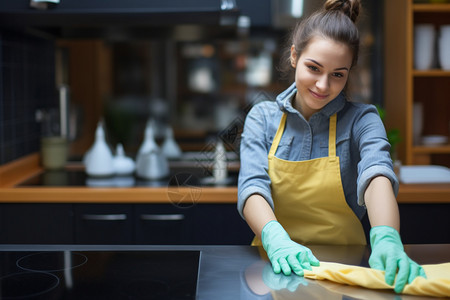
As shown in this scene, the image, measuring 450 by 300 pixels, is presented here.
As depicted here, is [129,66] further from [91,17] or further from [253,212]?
[253,212]

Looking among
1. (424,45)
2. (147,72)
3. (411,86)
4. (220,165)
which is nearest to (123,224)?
(220,165)

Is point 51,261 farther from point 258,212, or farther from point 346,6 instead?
point 346,6

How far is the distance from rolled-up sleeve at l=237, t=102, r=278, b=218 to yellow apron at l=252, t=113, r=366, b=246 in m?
0.05

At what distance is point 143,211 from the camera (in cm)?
213

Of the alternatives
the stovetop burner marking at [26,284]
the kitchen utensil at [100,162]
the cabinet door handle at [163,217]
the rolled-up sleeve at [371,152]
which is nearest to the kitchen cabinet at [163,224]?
the cabinet door handle at [163,217]

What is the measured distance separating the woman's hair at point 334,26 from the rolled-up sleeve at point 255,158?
209 millimetres

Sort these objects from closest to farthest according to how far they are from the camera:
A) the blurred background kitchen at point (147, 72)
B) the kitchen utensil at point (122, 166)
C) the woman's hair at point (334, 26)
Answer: the woman's hair at point (334, 26) < the blurred background kitchen at point (147, 72) < the kitchen utensil at point (122, 166)

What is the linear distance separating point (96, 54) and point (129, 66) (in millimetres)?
223

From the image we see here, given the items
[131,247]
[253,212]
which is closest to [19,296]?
[131,247]

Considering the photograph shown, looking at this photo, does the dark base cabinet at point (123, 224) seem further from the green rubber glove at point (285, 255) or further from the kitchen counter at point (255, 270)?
the green rubber glove at point (285, 255)

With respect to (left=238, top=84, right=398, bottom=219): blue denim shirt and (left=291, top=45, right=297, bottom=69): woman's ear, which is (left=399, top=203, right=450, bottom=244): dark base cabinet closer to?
(left=238, top=84, right=398, bottom=219): blue denim shirt

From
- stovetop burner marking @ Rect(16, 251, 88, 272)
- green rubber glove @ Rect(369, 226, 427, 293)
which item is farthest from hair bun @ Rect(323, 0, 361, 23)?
stovetop burner marking @ Rect(16, 251, 88, 272)

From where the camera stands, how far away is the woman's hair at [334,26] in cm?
134

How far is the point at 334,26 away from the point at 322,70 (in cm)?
11
